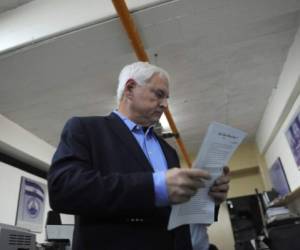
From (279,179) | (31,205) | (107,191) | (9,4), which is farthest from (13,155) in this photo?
(107,191)

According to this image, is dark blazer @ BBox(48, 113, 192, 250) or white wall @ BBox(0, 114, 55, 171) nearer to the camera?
Result: dark blazer @ BBox(48, 113, 192, 250)

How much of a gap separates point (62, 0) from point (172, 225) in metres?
2.11

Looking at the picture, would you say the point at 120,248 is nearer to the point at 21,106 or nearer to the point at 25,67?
the point at 25,67

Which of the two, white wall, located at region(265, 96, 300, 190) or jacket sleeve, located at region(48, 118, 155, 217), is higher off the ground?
white wall, located at region(265, 96, 300, 190)

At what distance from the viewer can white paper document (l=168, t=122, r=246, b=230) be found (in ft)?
2.49

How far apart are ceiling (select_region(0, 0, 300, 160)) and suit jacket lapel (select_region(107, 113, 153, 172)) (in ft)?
4.51

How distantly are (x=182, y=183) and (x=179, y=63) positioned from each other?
2626 millimetres

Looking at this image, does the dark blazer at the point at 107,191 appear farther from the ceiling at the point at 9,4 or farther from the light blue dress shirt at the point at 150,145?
the ceiling at the point at 9,4

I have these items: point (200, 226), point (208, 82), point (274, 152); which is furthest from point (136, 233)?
point (274, 152)

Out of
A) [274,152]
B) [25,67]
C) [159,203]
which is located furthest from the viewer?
[274,152]

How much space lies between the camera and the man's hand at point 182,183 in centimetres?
68

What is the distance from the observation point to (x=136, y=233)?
2.55ft

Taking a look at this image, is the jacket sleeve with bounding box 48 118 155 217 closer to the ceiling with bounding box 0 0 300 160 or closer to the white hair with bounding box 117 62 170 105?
the white hair with bounding box 117 62 170 105

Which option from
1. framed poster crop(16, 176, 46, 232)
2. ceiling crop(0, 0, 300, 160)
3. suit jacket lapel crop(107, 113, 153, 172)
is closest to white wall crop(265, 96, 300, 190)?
ceiling crop(0, 0, 300, 160)
